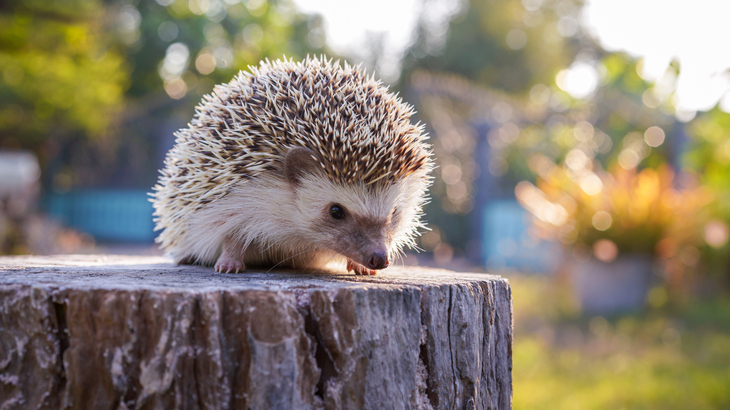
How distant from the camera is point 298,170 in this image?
2.58 m

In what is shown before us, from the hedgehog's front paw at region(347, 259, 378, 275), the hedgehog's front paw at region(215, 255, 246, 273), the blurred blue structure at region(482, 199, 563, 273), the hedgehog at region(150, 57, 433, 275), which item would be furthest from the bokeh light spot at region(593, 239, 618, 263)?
the hedgehog's front paw at region(215, 255, 246, 273)

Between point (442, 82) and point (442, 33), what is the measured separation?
1614 cm

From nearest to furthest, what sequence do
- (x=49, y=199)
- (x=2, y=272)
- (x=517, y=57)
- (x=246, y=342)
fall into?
(x=246, y=342)
(x=2, y=272)
(x=49, y=199)
(x=517, y=57)

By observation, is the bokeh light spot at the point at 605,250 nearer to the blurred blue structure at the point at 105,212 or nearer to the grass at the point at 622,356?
the grass at the point at 622,356

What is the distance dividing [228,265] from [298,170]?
0.53m

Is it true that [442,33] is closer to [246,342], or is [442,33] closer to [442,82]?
[442,82]

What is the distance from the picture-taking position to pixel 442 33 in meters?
26.6

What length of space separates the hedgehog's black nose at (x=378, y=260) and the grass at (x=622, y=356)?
103 inches

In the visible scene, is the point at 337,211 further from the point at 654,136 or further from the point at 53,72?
the point at 654,136

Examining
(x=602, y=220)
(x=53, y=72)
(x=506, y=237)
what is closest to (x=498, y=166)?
(x=506, y=237)

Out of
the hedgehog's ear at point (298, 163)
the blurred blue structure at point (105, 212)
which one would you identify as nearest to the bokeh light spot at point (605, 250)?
the hedgehog's ear at point (298, 163)

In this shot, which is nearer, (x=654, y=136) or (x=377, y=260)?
(x=377, y=260)

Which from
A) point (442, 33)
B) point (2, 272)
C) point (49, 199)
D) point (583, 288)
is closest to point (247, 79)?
point (2, 272)

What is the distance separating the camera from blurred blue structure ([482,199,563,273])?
488 inches
